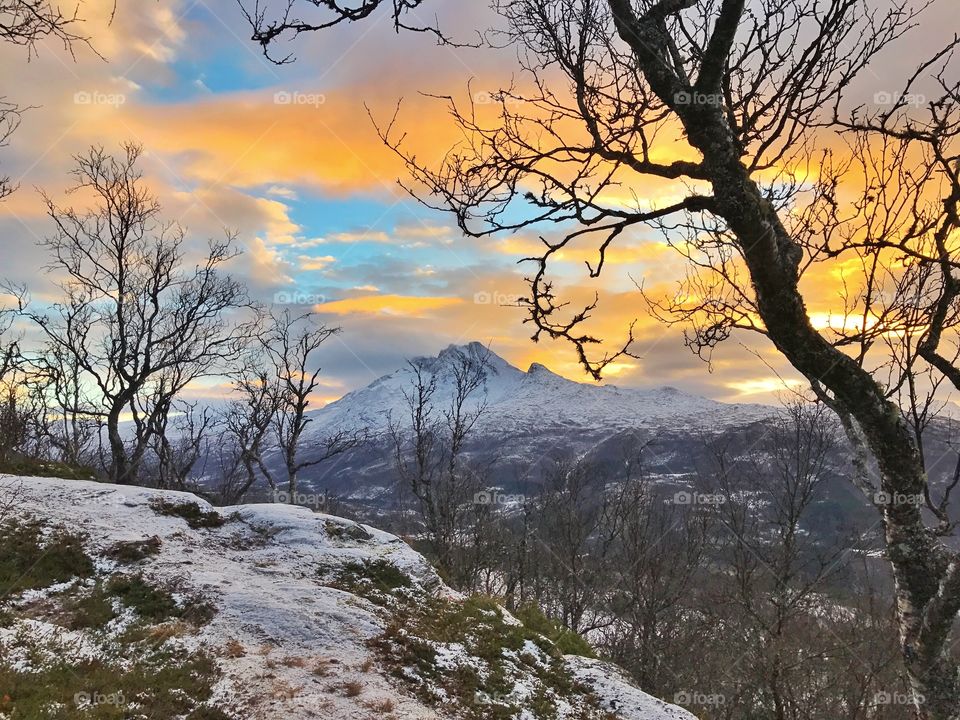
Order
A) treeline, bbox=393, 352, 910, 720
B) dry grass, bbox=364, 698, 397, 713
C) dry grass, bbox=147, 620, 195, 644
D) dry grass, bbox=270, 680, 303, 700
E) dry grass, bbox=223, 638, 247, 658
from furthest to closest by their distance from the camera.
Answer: treeline, bbox=393, 352, 910, 720 → dry grass, bbox=147, 620, 195, 644 → dry grass, bbox=223, 638, 247, 658 → dry grass, bbox=364, 698, 397, 713 → dry grass, bbox=270, 680, 303, 700

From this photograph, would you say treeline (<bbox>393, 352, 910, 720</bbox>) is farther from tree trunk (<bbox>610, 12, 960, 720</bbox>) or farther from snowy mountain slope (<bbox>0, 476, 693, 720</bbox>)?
tree trunk (<bbox>610, 12, 960, 720</bbox>)

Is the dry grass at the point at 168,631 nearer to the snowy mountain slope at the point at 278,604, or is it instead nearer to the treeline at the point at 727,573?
the snowy mountain slope at the point at 278,604

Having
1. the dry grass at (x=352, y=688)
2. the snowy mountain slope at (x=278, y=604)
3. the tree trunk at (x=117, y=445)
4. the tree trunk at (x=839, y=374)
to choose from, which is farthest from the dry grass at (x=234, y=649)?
the tree trunk at (x=117, y=445)

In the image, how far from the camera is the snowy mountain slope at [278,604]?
8.55 m

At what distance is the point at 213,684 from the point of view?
325 inches

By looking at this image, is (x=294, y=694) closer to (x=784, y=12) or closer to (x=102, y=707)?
(x=102, y=707)

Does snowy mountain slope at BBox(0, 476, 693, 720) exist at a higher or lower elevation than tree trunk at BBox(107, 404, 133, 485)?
lower

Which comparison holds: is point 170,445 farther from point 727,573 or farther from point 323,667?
point 727,573

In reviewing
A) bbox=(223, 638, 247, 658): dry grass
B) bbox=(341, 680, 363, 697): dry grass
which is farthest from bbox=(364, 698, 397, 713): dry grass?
bbox=(223, 638, 247, 658): dry grass

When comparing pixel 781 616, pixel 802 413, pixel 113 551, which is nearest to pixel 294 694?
pixel 113 551

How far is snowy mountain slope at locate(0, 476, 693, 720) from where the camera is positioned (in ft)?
28.0

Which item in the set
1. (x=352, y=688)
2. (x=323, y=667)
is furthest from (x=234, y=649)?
(x=352, y=688)

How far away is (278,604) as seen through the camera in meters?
10.9

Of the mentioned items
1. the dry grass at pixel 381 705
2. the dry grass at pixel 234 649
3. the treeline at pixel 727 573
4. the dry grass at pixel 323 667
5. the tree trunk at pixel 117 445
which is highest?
the tree trunk at pixel 117 445
